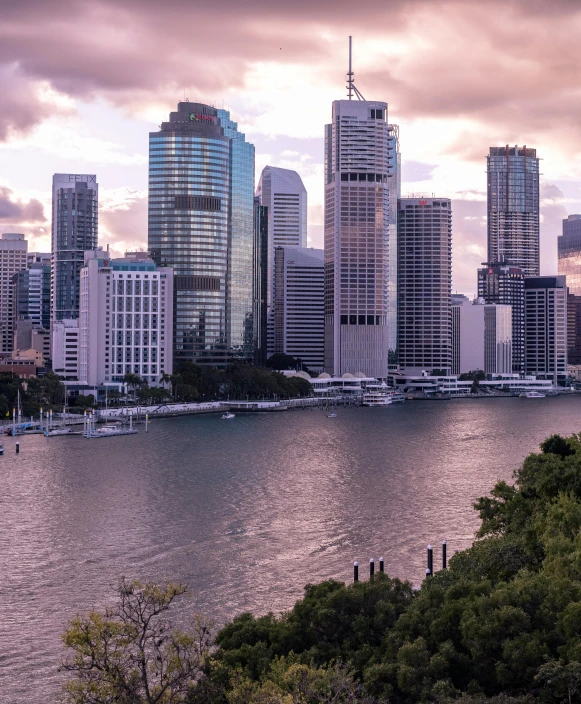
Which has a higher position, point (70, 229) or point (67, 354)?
point (70, 229)

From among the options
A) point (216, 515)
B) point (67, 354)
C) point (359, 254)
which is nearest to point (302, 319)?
point (359, 254)

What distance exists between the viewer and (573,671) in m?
17.7

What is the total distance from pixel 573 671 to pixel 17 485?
43.7 meters

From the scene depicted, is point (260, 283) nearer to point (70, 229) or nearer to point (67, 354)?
point (70, 229)

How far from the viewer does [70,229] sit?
18650cm

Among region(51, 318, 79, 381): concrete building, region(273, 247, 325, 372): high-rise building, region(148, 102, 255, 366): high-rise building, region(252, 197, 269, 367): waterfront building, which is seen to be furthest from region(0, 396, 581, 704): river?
region(273, 247, 325, 372): high-rise building

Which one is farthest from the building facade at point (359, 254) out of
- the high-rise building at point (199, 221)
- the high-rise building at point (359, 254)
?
the high-rise building at point (199, 221)

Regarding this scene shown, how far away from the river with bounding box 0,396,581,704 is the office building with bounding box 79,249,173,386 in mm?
42098

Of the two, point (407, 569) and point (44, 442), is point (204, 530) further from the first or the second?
point (44, 442)

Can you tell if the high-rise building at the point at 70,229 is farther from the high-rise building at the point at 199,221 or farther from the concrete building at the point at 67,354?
the concrete building at the point at 67,354

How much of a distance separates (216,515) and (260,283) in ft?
434

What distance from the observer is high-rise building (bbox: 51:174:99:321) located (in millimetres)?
183500

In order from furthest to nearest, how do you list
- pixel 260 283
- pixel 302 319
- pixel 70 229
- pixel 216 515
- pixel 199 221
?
pixel 302 319, pixel 70 229, pixel 260 283, pixel 199 221, pixel 216 515

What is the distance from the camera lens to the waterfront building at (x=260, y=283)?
173m
